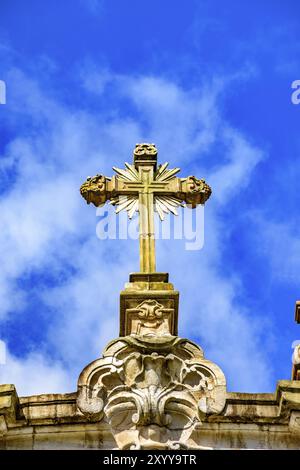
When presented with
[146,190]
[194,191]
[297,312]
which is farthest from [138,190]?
[297,312]

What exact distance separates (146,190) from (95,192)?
62 centimetres

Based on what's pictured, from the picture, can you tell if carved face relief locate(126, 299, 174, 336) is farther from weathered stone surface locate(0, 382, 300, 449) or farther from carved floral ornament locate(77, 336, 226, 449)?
weathered stone surface locate(0, 382, 300, 449)

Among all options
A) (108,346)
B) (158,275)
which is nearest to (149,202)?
(158,275)

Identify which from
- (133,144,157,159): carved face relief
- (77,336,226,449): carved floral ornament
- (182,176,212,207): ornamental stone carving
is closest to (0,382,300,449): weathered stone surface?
(77,336,226,449): carved floral ornament

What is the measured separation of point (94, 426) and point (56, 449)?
46 centimetres

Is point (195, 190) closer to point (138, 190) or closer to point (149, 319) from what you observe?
point (138, 190)

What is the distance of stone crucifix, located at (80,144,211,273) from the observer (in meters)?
16.1

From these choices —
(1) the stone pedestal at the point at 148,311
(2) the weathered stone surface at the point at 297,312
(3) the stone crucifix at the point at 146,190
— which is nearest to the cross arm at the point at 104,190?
(3) the stone crucifix at the point at 146,190

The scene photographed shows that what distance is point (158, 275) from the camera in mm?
15203

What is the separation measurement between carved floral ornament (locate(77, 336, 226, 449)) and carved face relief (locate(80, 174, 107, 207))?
2.58m

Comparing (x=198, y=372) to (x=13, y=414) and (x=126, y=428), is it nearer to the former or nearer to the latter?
(x=126, y=428)

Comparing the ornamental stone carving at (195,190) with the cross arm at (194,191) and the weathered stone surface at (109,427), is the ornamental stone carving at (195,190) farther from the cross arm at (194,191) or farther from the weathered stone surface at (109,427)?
the weathered stone surface at (109,427)

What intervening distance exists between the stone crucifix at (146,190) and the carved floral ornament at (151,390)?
217 cm
